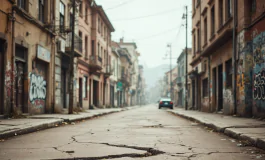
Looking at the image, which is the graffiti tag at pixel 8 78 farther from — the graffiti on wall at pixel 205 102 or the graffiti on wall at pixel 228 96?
the graffiti on wall at pixel 205 102

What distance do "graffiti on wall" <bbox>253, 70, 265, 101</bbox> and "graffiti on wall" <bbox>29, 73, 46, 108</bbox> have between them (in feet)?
31.7

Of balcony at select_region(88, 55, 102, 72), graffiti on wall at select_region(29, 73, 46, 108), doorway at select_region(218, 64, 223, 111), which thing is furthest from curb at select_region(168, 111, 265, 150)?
balcony at select_region(88, 55, 102, 72)

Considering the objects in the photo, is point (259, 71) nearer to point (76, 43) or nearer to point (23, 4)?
point (23, 4)

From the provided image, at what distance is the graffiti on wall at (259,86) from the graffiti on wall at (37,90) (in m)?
9.67

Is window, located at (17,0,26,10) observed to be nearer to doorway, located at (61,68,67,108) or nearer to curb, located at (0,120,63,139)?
curb, located at (0,120,63,139)

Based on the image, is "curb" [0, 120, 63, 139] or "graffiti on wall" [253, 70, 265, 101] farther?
"graffiti on wall" [253, 70, 265, 101]

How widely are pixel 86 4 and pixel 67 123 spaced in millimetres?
17541

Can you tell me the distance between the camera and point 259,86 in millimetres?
11641

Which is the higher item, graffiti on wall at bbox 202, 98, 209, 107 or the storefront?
the storefront

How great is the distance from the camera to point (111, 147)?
5.39 metres

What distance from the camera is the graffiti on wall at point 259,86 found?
11.2 meters

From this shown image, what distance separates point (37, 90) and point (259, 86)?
32.9 feet

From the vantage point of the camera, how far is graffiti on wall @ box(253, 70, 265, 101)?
11.2 m

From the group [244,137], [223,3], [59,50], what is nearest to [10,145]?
[244,137]
